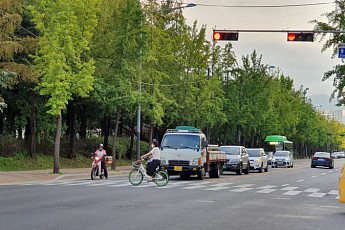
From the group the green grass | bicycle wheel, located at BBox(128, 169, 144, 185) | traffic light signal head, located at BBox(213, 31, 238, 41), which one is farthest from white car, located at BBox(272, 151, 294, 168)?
traffic light signal head, located at BBox(213, 31, 238, 41)

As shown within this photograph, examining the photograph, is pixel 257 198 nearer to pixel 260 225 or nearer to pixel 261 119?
pixel 260 225

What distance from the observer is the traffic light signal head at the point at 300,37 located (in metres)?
21.0

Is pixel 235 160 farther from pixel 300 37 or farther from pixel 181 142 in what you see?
pixel 300 37

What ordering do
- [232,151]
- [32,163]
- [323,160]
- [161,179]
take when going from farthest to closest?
1. [323,160]
2. [232,151]
3. [32,163]
4. [161,179]

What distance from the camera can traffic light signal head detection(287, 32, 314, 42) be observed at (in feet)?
69.1

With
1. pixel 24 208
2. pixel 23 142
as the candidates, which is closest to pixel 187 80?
pixel 23 142

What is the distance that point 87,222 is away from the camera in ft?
36.6

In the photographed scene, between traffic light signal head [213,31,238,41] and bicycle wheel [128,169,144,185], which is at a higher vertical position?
traffic light signal head [213,31,238,41]

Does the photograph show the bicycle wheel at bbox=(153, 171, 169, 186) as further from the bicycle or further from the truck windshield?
the truck windshield

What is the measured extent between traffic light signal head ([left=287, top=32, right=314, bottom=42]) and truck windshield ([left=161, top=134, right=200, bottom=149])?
8686 millimetres

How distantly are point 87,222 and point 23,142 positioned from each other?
28.6 metres

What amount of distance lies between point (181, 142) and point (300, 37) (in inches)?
365

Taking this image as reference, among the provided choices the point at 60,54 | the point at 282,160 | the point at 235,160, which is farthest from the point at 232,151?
the point at 282,160

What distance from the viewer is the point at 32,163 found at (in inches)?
1391
